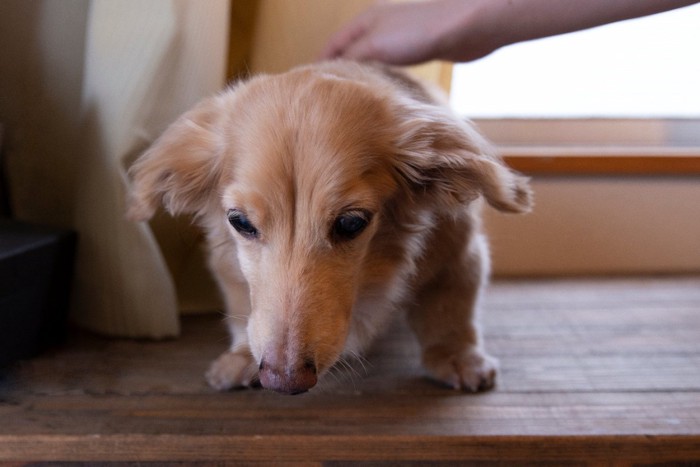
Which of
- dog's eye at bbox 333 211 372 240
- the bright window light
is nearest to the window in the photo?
the bright window light

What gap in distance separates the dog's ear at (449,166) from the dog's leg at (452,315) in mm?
164

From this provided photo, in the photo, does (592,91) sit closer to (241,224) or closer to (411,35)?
(411,35)

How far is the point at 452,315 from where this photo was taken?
106cm

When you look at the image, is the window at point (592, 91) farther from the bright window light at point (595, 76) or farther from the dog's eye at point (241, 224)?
the dog's eye at point (241, 224)

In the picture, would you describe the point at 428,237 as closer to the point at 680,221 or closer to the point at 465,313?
the point at 465,313

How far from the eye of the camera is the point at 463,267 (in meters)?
1.05

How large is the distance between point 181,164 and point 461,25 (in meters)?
0.51

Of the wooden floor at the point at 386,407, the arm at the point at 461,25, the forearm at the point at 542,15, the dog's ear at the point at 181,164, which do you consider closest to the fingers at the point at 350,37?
the arm at the point at 461,25

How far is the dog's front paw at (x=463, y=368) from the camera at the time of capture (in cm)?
99

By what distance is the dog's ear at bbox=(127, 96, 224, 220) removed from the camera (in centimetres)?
92

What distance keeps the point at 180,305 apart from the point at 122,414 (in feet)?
1.25

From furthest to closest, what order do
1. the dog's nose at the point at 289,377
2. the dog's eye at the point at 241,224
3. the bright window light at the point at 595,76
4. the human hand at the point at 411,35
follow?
1. the bright window light at the point at 595,76
2. the human hand at the point at 411,35
3. the dog's eye at the point at 241,224
4. the dog's nose at the point at 289,377

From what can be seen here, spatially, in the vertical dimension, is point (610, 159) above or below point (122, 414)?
above

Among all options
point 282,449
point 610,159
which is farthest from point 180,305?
point 610,159
